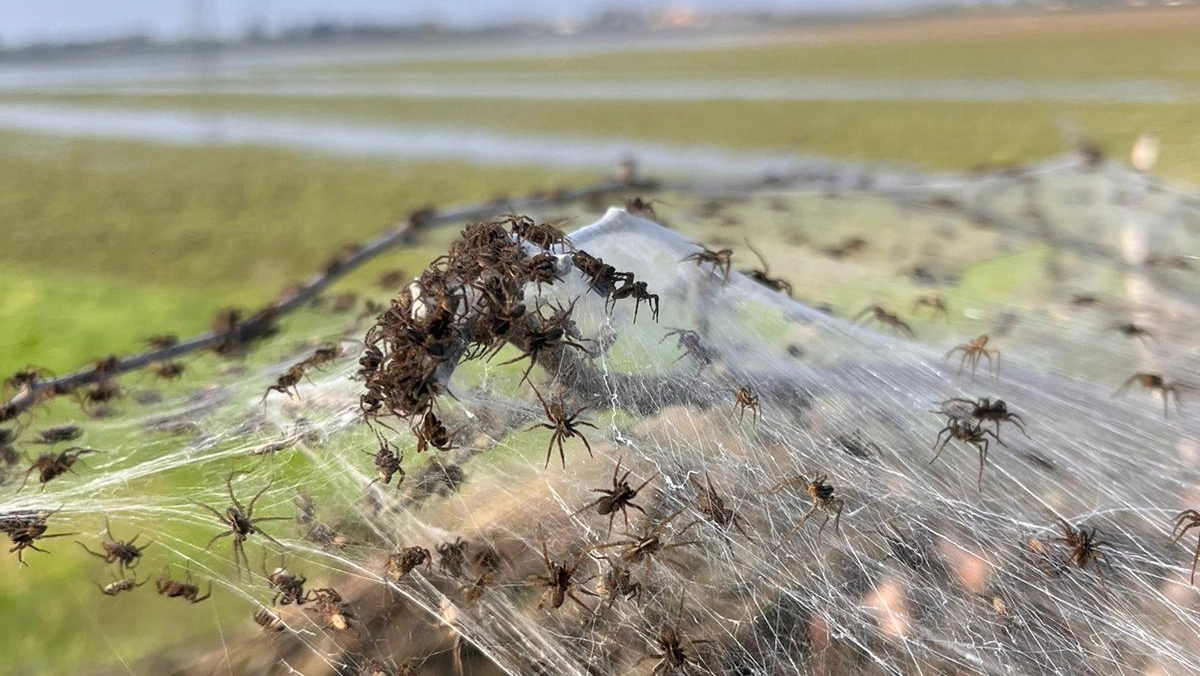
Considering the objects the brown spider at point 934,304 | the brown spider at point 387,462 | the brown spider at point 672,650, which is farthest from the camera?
the brown spider at point 934,304

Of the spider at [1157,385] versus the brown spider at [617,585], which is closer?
the brown spider at [617,585]

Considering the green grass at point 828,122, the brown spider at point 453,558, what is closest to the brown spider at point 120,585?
the brown spider at point 453,558

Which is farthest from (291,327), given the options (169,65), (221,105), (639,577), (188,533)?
(169,65)

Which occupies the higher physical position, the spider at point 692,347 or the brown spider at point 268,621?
the spider at point 692,347

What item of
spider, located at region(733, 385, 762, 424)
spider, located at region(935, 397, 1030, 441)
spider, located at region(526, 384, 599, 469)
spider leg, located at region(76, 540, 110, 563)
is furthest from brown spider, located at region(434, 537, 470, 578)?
spider, located at region(935, 397, 1030, 441)

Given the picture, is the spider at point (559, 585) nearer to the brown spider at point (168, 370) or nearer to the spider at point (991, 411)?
the spider at point (991, 411)

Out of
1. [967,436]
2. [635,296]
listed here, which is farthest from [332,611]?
[967,436]
